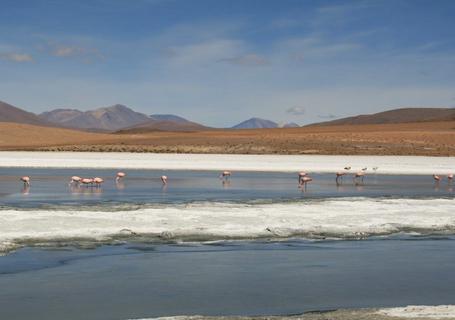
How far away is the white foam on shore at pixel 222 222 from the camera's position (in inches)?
609

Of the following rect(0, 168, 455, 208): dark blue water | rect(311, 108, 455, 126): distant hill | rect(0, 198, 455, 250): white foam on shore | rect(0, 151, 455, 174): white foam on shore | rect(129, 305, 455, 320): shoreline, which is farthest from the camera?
rect(311, 108, 455, 126): distant hill

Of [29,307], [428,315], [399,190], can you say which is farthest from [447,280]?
[399,190]

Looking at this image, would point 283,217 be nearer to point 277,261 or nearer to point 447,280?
point 277,261

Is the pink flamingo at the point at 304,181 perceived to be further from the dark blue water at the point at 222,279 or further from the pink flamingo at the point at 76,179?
the dark blue water at the point at 222,279

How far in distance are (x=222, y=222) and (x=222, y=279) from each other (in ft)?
17.8

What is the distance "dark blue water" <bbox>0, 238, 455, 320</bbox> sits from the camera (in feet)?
32.3

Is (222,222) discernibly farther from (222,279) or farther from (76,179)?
(76,179)

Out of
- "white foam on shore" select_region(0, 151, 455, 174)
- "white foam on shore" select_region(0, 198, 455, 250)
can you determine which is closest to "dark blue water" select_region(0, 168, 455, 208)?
"white foam on shore" select_region(0, 198, 455, 250)

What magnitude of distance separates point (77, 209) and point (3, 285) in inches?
316

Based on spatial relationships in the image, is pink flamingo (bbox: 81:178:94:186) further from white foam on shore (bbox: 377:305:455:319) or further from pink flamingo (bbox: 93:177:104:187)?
white foam on shore (bbox: 377:305:455:319)

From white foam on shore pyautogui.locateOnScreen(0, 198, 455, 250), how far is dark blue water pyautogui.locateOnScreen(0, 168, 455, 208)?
3159mm

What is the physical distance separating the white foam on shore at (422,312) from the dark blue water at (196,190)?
12830 millimetres

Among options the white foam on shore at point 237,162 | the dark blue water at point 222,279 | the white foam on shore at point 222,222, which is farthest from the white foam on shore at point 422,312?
the white foam on shore at point 237,162

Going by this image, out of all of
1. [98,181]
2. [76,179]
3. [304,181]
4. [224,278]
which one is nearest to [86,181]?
[98,181]
